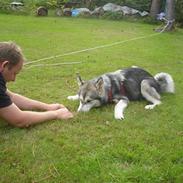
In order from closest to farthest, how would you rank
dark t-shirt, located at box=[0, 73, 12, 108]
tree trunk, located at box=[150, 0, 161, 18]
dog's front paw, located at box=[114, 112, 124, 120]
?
1. dark t-shirt, located at box=[0, 73, 12, 108]
2. dog's front paw, located at box=[114, 112, 124, 120]
3. tree trunk, located at box=[150, 0, 161, 18]

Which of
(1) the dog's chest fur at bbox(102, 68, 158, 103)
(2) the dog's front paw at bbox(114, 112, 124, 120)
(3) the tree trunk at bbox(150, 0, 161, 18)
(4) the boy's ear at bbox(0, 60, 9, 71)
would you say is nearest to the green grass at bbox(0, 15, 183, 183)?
(2) the dog's front paw at bbox(114, 112, 124, 120)

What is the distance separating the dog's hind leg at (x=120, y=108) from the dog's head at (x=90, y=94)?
274mm

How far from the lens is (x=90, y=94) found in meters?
5.19

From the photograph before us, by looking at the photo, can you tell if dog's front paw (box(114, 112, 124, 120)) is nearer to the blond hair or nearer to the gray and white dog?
the gray and white dog

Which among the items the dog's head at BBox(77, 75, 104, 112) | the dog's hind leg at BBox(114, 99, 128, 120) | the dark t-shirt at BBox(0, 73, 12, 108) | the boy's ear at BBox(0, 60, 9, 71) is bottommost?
the dog's hind leg at BBox(114, 99, 128, 120)

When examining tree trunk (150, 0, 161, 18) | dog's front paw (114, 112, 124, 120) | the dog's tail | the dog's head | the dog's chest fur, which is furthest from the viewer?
tree trunk (150, 0, 161, 18)

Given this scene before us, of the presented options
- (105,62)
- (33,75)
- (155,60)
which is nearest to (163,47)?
(155,60)

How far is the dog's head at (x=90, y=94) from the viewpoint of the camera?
5.15m

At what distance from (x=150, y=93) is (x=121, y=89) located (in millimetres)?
444

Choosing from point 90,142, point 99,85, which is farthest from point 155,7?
point 90,142

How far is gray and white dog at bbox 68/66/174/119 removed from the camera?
5.18 m

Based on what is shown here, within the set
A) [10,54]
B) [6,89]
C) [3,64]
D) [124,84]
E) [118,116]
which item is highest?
[10,54]

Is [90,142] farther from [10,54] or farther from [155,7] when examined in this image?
[155,7]

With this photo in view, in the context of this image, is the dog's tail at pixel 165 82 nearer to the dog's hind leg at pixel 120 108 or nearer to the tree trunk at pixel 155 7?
the dog's hind leg at pixel 120 108
